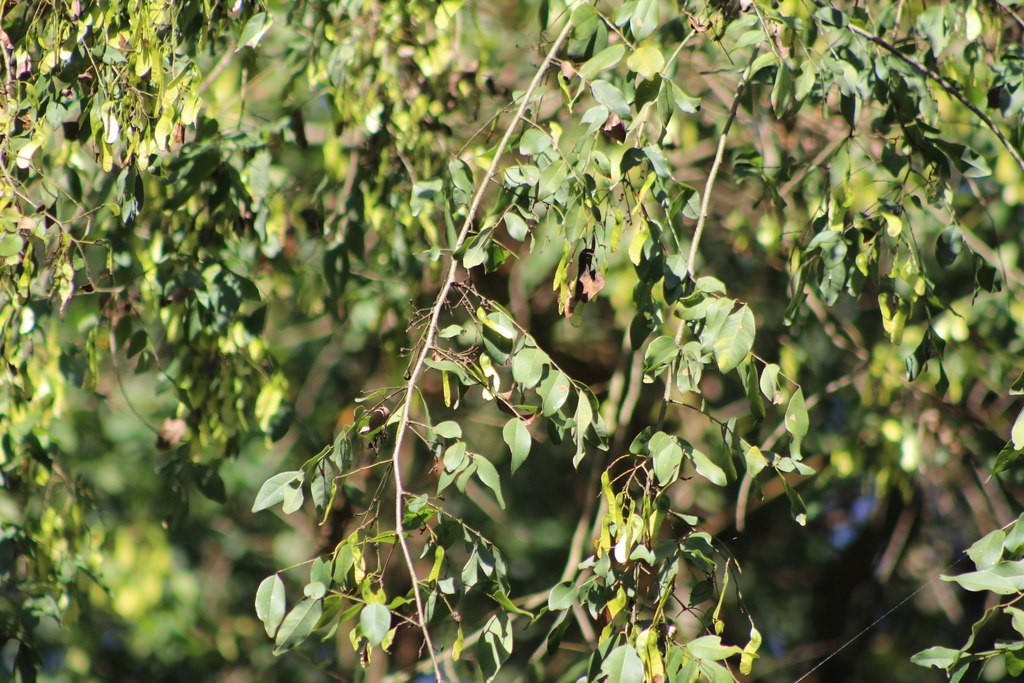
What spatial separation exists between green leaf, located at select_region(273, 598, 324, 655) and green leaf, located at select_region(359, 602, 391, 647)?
0.16 feet

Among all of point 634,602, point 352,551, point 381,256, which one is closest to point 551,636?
point 634,602

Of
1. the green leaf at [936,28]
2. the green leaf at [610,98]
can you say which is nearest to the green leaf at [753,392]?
the green leaf at [610,98]

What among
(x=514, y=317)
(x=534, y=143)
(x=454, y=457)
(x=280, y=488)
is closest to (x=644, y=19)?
(x=534, y=143)

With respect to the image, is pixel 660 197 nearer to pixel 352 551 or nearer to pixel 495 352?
pixel 495 352

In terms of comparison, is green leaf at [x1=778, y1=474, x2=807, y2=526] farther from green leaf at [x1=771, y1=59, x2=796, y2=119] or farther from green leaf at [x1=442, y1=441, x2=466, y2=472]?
green leaf at [x1=771, y1=59, x2=796, y2=119]

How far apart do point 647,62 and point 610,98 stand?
58 millimetres

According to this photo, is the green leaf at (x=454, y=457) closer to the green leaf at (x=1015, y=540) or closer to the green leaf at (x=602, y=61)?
the green leaf at (x=602, y=61)

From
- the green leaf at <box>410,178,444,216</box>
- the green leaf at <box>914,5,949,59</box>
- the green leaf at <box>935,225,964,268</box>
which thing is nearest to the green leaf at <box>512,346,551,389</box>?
the green leaf at <box>410,178,444,216</box>

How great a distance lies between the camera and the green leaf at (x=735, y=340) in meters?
0.89

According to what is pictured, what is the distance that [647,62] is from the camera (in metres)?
0.95

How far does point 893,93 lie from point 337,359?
214 centimetres

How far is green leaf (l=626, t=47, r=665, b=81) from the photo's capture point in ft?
3.11

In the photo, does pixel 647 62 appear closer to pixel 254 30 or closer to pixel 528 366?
pixel 528 366

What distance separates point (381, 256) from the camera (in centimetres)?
184
